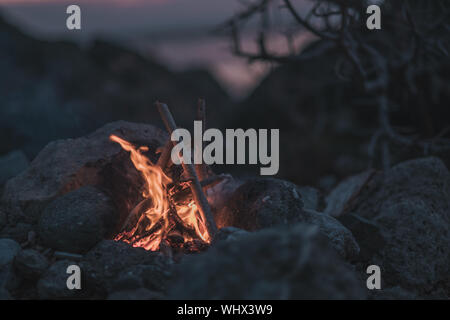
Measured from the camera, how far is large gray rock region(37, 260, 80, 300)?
341 centimetres

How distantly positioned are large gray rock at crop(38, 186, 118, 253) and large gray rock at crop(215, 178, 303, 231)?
115 cm

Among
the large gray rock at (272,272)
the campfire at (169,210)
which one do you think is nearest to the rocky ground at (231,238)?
the large gray rock at (272,272)

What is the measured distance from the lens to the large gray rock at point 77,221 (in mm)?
3811

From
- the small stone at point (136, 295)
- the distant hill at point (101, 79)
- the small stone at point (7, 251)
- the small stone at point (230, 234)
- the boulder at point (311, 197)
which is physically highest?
the distant hill at point (101, 79)

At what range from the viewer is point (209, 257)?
2.82 metres

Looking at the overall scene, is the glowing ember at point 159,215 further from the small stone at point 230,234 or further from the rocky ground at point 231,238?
the small stone at point 230,234

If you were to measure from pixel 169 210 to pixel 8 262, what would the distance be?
1.48m

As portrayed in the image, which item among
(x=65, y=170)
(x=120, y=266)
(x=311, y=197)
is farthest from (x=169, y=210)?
(x=311, y=197)

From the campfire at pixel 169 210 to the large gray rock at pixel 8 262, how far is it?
0.92m

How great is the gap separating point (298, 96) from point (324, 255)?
45.0 feet

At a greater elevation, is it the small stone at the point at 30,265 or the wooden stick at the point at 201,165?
the wooden stick at the point at 201,165

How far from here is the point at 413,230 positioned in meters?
4.45

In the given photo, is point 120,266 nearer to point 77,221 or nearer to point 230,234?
point 77,221

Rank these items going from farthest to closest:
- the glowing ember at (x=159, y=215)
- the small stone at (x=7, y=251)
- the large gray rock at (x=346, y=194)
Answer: the large gray rock at (x=346, y=194)
the glowing ember at (x=159, y=215)
the small stone at (x=7, y=251)
